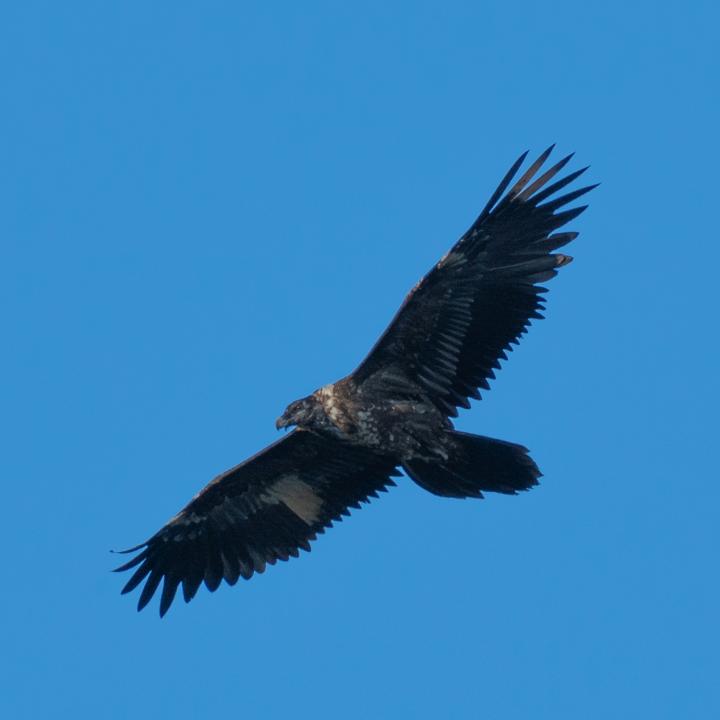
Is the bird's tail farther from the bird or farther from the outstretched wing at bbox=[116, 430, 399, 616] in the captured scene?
the outstretched wing at bbox=[116, 430, 399, 616]

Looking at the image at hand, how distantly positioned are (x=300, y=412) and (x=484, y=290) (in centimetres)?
202

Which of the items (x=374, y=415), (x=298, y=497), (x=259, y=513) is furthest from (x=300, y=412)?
(x=259, y=513)

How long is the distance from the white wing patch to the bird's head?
3.40 feet

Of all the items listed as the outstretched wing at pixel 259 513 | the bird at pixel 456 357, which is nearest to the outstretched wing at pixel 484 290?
the bird at pixel 456 357

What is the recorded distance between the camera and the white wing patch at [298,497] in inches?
666

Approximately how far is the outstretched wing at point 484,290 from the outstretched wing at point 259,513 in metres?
1.16

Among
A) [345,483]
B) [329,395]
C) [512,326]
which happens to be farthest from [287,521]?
[512,326]

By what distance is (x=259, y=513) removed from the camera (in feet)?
56.1

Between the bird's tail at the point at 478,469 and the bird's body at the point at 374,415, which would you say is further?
the bird's body at the point at 374,415

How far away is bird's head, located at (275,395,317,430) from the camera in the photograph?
52.2ft

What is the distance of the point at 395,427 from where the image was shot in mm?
15836

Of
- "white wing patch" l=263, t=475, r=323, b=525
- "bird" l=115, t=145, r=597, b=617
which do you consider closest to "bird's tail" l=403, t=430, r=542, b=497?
"bird" l=115, t=145, r=597, b=617

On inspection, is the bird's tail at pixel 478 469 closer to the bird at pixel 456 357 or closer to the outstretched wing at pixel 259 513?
the bird at pixel 456 357

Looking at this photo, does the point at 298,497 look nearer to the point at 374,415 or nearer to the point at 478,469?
the point at 374,415
